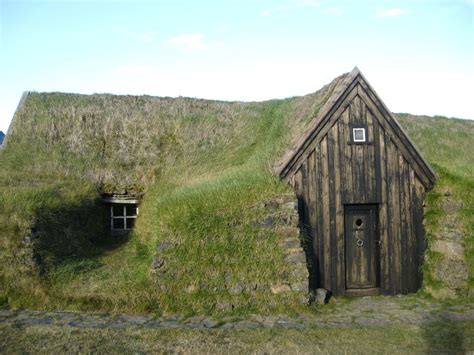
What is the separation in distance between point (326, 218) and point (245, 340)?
451 centimetres

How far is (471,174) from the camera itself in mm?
12961

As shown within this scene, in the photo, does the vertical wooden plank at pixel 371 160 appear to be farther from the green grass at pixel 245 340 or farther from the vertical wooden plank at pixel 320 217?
the green grass at pixel 245 340

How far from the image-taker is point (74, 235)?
12.6m

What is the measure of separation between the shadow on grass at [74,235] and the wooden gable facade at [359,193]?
6.02m

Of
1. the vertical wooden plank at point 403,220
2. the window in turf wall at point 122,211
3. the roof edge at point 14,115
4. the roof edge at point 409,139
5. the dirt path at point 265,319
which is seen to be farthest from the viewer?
the roof edge at point 14,115

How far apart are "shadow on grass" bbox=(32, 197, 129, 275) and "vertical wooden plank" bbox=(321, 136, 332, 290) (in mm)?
6135

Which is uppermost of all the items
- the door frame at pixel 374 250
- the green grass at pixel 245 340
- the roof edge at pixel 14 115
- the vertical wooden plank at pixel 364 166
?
the roof edge at pixel 14 115

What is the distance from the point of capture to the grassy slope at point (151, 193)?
9938 millimetres

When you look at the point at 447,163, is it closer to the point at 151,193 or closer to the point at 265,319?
the point at 265,319

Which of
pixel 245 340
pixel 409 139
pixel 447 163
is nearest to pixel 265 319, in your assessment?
pixel 245 340

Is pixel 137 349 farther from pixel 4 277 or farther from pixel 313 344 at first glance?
pixel 4 277

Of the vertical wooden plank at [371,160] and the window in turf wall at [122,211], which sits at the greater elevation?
the vertical wooden plank at [371,160]

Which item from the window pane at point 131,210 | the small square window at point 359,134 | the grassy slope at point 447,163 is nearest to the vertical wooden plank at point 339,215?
the small square window at point 359,134

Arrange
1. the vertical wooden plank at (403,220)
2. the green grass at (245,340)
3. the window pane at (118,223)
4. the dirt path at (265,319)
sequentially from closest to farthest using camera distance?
1. the green grass at (245,340)
2. the dirt path at (265,319)
3. the vertical wooden plank at (403,220)
4. the window pane at (118,223)
